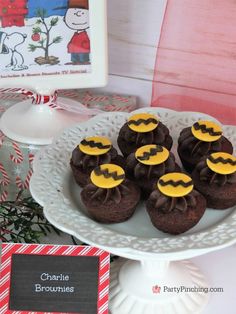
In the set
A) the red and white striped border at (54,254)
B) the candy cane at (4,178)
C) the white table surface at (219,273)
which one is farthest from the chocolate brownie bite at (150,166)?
the candy cane at (4,178)

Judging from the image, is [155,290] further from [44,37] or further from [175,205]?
[44,37]

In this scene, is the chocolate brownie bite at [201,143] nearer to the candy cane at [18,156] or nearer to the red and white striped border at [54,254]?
the red and white striped border at [54,254]

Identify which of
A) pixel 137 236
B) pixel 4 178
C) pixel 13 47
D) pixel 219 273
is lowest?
pixel 219 273

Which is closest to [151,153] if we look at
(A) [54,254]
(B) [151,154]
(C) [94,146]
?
(B) [151,154]

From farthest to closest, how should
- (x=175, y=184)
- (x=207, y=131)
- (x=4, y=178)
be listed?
(x=4, y=178) → (x=207, y=131) → (x=175, y=184)

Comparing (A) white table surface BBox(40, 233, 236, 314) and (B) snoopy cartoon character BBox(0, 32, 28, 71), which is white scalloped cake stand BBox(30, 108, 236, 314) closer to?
(A) white table surface BBox(40, 233, 236, 314)

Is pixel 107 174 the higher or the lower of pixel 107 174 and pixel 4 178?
the higher

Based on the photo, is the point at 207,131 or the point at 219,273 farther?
the point at 219,273
